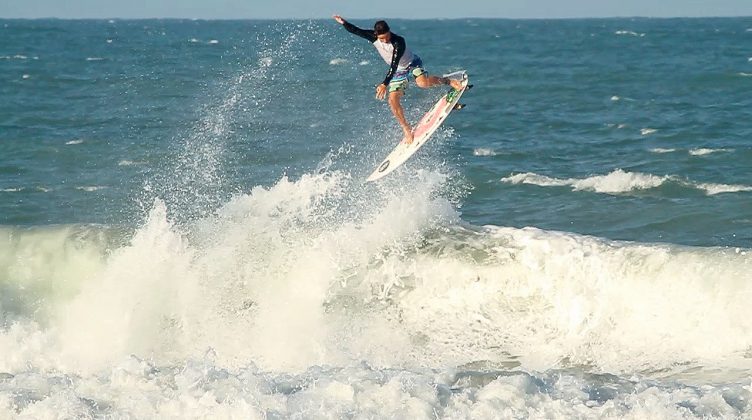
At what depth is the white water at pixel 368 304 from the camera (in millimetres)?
10969

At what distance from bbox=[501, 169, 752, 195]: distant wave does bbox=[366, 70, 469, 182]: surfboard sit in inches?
206

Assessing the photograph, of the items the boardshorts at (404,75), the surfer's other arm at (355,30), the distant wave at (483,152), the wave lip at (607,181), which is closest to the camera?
the surfer's other arm at (355,30)

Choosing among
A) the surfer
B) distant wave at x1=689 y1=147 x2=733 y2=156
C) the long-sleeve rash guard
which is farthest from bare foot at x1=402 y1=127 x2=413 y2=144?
distant wave at x1=689 y1=147 x2=733 y2=156

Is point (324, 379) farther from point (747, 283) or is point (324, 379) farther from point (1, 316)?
point (1, 316)

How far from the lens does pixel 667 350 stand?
12.0 m

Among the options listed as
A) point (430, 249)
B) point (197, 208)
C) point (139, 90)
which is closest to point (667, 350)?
point (430, 249)

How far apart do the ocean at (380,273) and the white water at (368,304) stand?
0.03 m

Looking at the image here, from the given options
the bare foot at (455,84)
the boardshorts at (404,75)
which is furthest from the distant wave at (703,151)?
the boardshorts at (404,75)

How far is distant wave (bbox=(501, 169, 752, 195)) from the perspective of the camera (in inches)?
739

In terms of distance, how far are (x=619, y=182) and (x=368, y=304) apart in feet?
24.3

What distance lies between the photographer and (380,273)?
14.3 m

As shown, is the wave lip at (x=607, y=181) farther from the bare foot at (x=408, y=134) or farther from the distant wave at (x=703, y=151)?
the bare foot at (x=408, y=134)

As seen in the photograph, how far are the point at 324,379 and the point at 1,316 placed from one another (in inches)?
304

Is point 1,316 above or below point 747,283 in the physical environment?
below
